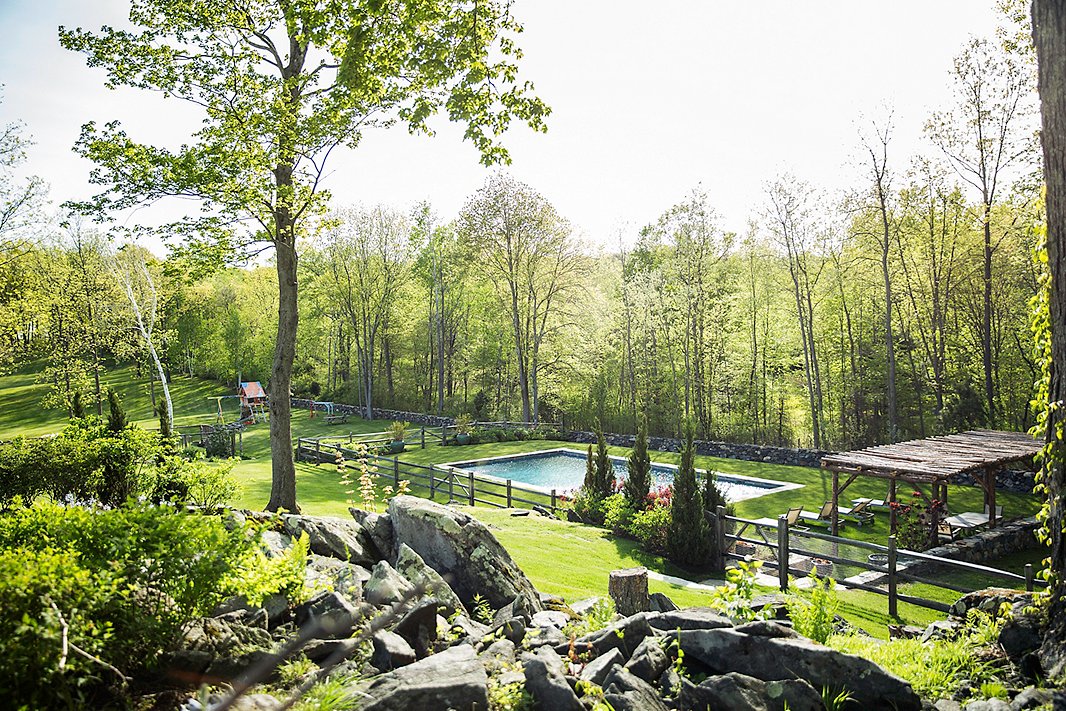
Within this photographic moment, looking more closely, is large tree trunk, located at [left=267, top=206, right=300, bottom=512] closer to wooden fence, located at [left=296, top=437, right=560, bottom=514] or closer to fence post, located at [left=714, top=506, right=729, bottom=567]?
wooden fence, located at [left=296, top=437, right=560, bottom=514]

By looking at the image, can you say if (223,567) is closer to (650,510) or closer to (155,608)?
(155,608)

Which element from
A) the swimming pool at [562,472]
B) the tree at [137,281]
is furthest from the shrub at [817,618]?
the tree at [137,281]

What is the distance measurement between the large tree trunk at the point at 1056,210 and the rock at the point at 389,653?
163 inches

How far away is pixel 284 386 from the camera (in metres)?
11.3

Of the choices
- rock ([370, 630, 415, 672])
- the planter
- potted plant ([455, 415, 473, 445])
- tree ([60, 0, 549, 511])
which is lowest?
the planter

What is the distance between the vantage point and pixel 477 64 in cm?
738

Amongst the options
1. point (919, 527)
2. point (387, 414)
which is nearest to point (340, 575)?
point (919, 527)

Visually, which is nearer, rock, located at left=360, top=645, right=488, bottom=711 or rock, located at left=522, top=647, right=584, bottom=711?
rock, located at left=360, top=645, right=488, bottom=711

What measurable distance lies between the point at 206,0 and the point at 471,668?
33.3 feet

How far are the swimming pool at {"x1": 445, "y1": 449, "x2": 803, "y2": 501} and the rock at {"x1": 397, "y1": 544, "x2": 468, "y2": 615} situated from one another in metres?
12.8

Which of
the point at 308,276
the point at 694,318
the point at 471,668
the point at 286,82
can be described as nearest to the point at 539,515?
the point at 286,82

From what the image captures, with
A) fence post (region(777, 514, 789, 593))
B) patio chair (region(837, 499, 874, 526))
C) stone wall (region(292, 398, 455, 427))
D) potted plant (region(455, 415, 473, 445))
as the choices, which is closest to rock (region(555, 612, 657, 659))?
fence post (region(777, 514, 789, 593))

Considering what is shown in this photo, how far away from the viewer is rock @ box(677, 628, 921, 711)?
3779mm

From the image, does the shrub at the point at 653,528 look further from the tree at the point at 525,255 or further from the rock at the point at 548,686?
the tree at the point at 525,255
